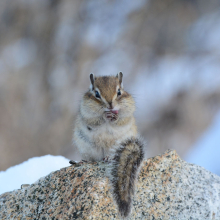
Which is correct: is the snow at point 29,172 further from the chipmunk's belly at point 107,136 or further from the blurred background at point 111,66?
the blurred background at point 111,66

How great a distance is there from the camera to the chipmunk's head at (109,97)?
2.07 metres

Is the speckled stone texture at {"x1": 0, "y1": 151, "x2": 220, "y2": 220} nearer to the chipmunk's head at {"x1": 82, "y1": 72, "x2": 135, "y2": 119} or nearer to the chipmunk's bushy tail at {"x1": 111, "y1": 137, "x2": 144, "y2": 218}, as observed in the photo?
the chipmunk's bushy tail at {"x1": 111, "y1": 137, "x2": 144, "y2": 218}

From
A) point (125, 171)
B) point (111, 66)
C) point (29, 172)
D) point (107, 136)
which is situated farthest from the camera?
point (111, 66)

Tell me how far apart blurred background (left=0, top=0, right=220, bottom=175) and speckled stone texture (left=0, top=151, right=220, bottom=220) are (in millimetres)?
2649

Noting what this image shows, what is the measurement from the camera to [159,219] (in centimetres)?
155

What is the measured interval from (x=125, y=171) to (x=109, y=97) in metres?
0.62

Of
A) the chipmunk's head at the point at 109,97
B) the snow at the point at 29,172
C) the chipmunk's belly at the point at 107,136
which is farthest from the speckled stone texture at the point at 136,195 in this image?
the snow at the point at 29,172

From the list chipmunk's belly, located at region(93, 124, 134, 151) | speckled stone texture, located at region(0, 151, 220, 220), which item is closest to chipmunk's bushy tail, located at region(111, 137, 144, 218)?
speckled stone texture, located at region(0, 151, 220, 220)

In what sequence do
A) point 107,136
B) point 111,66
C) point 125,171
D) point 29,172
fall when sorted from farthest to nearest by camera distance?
point 111,66
point 29,172
point 107,136
point 125,171

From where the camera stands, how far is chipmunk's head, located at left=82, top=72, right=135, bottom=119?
207cm

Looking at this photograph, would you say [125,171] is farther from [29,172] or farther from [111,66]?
[111,66]

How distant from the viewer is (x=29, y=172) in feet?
8.36

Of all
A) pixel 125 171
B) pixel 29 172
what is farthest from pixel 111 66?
pixel 125 171

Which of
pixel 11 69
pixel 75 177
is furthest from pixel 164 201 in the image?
pixel 11 69
